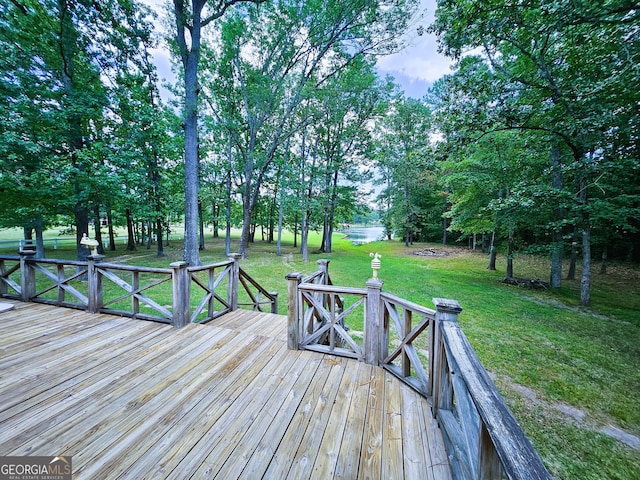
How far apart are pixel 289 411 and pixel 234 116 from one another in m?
15.5

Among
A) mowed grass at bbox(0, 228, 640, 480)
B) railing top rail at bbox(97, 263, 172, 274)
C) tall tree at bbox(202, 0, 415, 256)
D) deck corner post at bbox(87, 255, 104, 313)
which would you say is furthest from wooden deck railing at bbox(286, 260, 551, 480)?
tall tree at bbox(202, 0, 415, 256)

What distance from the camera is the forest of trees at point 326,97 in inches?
203

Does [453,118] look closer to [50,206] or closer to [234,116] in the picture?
[234,116]

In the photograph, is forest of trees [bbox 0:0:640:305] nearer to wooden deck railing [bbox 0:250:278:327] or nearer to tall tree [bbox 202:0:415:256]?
tall tree [bbox 202:0:415:256]

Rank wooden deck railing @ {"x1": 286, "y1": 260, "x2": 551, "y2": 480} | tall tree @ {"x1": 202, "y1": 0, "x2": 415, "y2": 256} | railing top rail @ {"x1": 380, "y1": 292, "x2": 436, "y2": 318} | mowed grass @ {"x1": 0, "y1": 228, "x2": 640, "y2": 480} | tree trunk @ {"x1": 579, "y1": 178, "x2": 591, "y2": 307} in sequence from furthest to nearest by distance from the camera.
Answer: tall tree @ {"x1": 202, "y1": 0, "x2": 415, "y2": 256} → tree trunk @ {"x1": 579, "y1": 178, "x2": 591, "y2": 307} → mowed grass @ {"x1": 0, "y1": 228, "x2": 640, "y2": 480} → railing top rail @ {"x1": 380, "y1": 292, "x2": 436, "y2": 318} → wooden deck railing @ {"x1": 286, "y1": 260, "x2": 551, "y2": 480}

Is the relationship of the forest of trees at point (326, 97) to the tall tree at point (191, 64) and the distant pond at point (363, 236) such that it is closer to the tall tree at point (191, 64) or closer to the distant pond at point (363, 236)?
the tall tree at point (191, 64)

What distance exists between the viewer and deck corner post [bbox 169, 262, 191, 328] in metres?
3.83

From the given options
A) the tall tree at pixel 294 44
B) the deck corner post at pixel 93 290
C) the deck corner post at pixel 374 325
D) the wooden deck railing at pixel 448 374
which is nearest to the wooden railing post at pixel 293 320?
the wooden deck railing at pixel 448 374

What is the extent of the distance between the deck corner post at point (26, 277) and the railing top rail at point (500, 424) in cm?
739

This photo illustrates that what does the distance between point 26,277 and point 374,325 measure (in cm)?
683

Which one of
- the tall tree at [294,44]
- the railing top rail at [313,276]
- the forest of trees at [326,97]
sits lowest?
the railing top rail at [313,276]

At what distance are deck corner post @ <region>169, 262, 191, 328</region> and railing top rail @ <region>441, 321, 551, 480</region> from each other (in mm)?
3866

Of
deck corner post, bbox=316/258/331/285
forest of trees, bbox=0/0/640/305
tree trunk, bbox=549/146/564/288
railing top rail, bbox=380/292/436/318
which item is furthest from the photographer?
tree trunk, bbox=549/146/564/288

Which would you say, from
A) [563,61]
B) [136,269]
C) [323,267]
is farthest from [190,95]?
[563,61]
